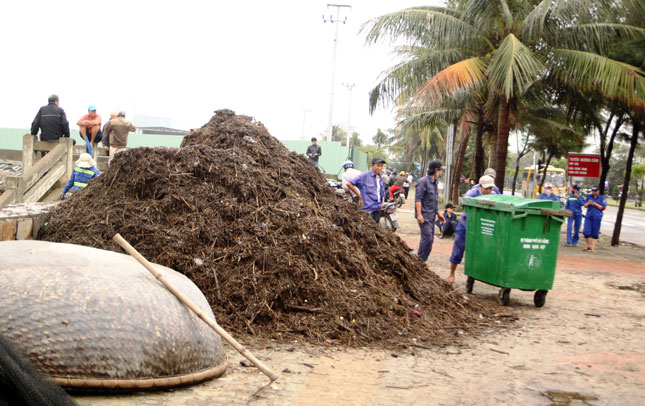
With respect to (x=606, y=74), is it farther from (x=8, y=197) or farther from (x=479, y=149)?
(x=8, y=197)

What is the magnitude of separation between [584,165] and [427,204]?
44.2 ft

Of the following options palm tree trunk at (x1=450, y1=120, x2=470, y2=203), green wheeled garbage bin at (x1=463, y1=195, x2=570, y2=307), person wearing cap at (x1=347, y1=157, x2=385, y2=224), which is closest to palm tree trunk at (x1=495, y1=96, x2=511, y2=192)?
person wearing cap at (x1=347, y1=157, x2=385, y2=224)

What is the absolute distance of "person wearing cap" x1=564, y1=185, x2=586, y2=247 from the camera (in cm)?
1764

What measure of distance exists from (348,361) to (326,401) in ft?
3.38

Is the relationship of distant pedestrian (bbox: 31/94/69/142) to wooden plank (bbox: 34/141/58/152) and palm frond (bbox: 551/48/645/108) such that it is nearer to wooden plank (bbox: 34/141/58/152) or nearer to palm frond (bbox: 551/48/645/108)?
wooden plank (bbox: 34/141/58/152)

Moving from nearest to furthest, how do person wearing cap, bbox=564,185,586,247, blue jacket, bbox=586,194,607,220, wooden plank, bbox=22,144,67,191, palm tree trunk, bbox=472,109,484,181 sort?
wooden plank, bbox=22,144,67,191 → blue jacket, bbox=586,194,607,220 → person wearing cap, bbox=564,185,586,247 → palm tree trunk, bbox=472,109,484,181

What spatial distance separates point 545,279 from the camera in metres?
8.11

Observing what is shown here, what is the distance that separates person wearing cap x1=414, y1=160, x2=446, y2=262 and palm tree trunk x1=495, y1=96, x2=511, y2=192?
7.30 m

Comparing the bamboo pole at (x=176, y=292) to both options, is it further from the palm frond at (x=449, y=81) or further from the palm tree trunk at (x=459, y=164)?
the palm tree trunk at (x=459, y=164)

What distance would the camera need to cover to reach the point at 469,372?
5367mm

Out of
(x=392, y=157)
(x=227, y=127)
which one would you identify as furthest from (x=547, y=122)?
(x=392, y=157)

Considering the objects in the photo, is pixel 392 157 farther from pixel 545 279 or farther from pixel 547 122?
pixel 545 279

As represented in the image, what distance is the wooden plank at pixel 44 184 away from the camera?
9.94m

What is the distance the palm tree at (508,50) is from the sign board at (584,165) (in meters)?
4.70
